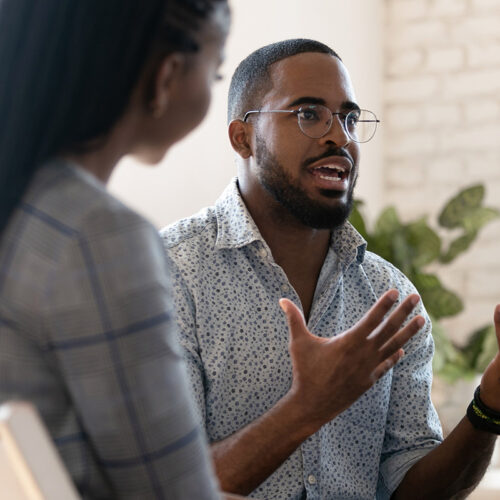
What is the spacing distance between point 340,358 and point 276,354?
32 cm

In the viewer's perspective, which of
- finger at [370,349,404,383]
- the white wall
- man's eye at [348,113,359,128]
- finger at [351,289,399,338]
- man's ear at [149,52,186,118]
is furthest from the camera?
the white wall

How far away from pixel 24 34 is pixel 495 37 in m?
3.27

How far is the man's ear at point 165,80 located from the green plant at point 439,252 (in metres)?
1.99

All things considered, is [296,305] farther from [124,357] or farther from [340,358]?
[124,357]

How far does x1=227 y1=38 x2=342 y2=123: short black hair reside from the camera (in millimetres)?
1636

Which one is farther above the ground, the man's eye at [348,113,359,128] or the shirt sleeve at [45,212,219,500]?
the man's eye at [348,113,359,128]

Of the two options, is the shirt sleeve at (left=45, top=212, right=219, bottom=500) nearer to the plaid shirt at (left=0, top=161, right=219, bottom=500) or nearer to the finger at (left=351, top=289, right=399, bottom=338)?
the plaid shirt at (left=0, top=161, right=219, bottom=500)

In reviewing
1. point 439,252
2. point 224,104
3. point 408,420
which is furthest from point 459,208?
point 408,420

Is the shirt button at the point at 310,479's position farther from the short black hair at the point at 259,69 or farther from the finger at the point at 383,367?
the short black hair at the point at 259,69

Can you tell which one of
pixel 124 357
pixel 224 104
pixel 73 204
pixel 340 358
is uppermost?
pixel 224 104

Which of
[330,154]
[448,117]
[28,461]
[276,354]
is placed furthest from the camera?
[448,117]

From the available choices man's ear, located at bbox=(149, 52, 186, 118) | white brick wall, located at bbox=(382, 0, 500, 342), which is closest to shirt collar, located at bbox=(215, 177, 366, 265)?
man's ear, located at bbox=(149, 52, 186, 118)

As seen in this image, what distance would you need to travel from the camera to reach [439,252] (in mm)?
2939

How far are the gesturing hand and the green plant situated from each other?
4.92 feet
